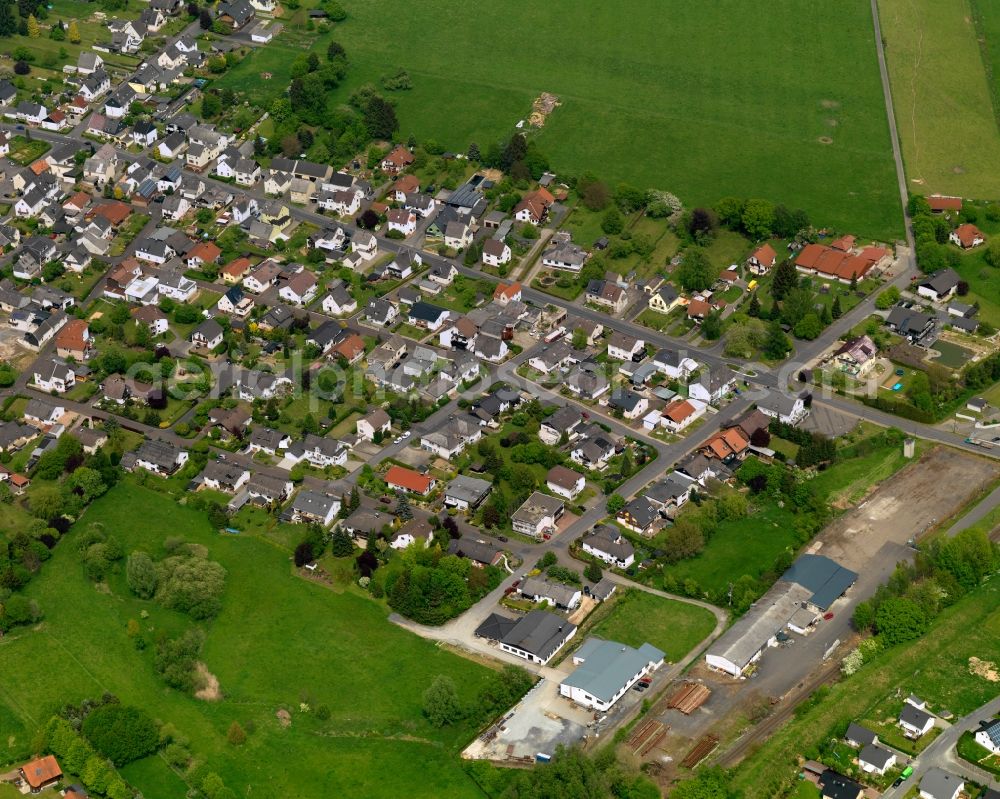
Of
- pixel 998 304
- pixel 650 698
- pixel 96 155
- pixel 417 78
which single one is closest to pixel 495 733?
pixel 650 698

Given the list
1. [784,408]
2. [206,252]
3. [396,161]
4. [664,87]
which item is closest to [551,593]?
[784,408]

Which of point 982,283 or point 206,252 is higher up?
point 982,283

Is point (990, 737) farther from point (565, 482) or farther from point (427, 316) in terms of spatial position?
point (427, 316)

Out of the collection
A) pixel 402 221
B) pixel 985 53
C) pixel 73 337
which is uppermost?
pixel 985 53

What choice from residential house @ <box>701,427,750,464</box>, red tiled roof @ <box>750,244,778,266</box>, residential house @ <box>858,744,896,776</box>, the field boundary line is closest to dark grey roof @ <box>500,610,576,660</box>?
residential house @ <box>858,744,896,776</box>

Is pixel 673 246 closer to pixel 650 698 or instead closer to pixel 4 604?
pixel 650 698

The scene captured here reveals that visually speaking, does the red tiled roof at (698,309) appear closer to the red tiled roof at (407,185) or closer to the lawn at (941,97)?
the lawn at (941,97)
